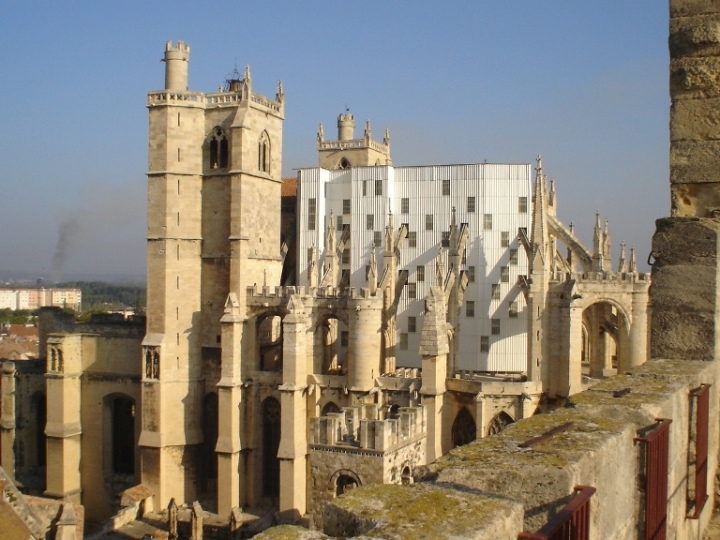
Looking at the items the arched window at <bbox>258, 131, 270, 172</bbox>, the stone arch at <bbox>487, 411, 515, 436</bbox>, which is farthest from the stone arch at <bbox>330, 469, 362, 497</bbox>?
the arched window at <bbox>258, 131, 270, 172</bbox>

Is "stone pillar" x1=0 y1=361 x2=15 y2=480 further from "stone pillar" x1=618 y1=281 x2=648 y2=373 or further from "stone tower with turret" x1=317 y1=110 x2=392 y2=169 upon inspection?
"stone pillar" x1=618 y1=281 x2=648 y2=373

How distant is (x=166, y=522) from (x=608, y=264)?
2426 cm

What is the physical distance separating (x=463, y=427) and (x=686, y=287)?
82.9 ft

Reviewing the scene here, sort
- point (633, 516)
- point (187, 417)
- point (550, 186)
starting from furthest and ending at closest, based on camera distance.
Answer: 1. point (550, 186)
2. point (187, 417)
3. point (633, 516)

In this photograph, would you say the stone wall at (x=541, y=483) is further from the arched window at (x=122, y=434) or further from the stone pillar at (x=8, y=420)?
the stone pillar at (x=8, y=420)

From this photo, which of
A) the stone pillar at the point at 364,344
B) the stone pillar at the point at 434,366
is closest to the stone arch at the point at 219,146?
the stone pillar at the point at 364,344

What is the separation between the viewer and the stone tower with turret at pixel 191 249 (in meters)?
38.0

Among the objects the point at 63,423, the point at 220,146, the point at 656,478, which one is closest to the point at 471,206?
the point at 220,146

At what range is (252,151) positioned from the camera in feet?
128

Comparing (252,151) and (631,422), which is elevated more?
(252,151)

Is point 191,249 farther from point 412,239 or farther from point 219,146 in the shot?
point 412,239

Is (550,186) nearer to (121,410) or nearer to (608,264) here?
(608,264)

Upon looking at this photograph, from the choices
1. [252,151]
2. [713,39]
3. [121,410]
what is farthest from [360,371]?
[713,39]

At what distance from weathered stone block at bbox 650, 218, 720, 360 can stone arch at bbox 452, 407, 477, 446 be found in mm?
24139
